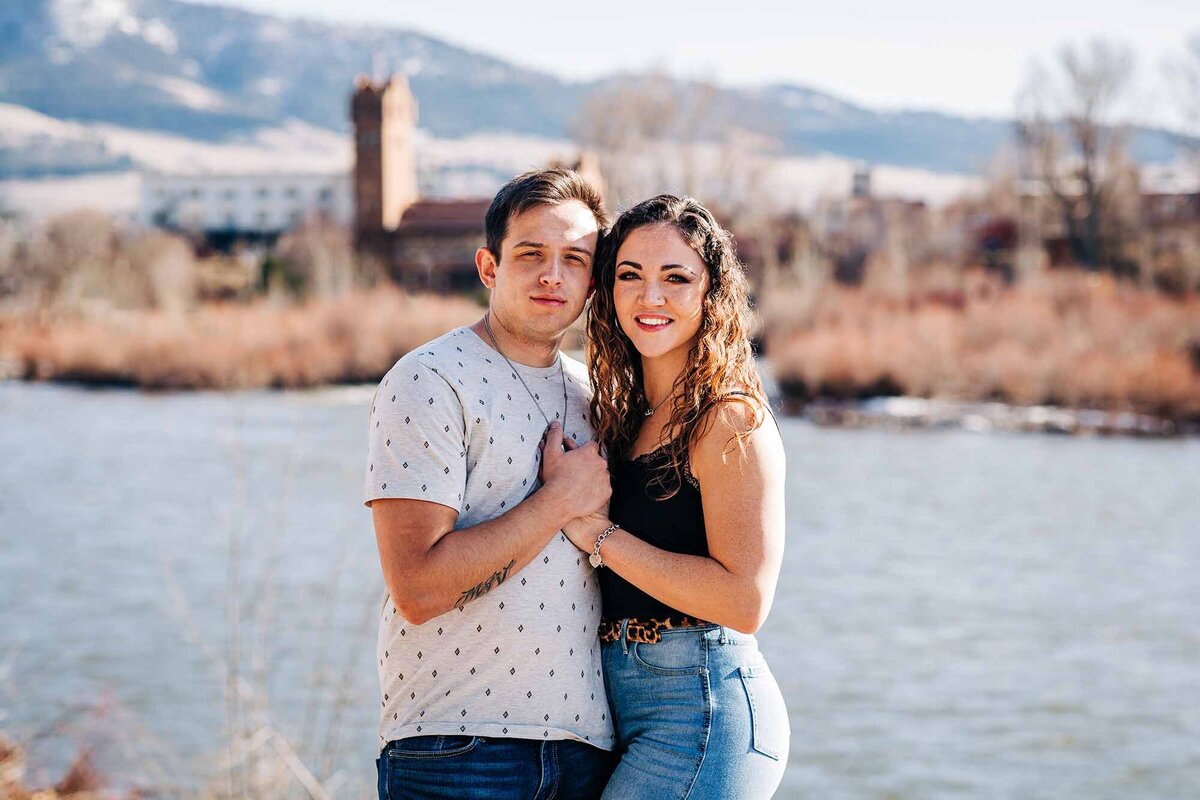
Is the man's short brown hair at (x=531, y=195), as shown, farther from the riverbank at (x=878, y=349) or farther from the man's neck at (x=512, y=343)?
the riverbank at (x=878, y=349)

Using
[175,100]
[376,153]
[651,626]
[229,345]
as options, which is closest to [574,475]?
[651,626]

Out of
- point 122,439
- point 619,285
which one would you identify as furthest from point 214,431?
point 619,285

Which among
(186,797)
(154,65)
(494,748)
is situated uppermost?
(154,65)

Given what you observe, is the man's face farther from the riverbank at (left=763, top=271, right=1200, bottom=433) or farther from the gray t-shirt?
the riverbank at (left=763, top=271, right=1200, bottom=433)

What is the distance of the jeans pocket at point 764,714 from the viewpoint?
228 cm

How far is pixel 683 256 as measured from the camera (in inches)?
95.3

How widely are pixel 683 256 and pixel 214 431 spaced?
2172 centimetres

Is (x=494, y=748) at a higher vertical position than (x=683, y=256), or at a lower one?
lower

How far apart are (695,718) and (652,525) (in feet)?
1.18

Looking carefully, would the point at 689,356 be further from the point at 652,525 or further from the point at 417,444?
the point at 417,444

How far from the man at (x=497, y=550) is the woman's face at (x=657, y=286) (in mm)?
99

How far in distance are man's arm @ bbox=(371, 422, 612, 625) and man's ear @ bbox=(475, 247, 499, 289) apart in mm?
464

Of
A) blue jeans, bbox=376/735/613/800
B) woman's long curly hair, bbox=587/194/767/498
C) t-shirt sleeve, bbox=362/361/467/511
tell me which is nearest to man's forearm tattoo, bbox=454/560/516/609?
t-shirt sleeve, bbox=362/361/467/511

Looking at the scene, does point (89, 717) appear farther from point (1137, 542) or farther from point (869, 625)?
point (1137, 542)
